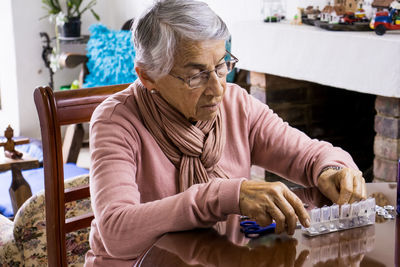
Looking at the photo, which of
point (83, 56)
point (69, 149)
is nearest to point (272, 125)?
point (69, 149)

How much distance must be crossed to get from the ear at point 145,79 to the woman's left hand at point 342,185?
0.44m

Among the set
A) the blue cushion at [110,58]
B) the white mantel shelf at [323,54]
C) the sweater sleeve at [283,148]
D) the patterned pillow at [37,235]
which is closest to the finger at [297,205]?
the sweater sleeve at [283,148]

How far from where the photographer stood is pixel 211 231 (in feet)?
3.95

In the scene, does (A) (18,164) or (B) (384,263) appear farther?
(A) (18,164)

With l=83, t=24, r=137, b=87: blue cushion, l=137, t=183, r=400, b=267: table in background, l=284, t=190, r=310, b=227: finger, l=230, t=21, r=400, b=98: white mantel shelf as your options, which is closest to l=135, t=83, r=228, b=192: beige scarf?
l=137, t=183, r=400, b=267: table in background

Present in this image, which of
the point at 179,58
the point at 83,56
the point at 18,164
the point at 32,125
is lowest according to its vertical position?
the point at 32,125

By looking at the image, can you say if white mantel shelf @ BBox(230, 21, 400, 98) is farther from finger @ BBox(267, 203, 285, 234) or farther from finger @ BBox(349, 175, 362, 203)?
finger @ BBox(267, 203, 285, 234)

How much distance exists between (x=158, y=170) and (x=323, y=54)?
58.3 inches

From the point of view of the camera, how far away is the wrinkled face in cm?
139

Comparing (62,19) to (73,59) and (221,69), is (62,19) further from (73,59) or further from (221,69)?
(221,69)

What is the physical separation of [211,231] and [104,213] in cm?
22

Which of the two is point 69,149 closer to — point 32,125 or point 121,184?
point 32,125

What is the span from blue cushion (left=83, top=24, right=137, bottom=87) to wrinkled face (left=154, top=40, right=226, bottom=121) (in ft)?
7.32

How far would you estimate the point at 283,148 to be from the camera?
1583 mm
